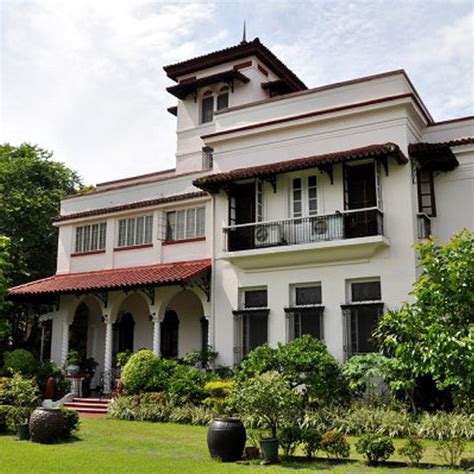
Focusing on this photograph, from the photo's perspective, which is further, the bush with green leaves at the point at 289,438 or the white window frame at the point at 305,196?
the white window frame at the point at 305,196

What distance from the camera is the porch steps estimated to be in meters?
19.7

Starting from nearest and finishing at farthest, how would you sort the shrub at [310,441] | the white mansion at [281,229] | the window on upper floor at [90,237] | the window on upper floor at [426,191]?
1. the shrub at [310,441]
2. the white mansion at [281,229]
3. the window on upper floor at [426,191]
4. the window on upper floor at [90,237]

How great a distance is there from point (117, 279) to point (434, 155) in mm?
11473

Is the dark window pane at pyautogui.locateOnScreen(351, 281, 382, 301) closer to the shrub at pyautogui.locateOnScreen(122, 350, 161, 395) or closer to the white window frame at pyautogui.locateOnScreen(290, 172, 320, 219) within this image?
the white window frame at pyautogui.locateOnScreen(290, 172, 320, 219)

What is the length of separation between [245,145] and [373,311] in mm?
7281

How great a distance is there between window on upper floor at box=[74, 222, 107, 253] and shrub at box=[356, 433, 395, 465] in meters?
15.9

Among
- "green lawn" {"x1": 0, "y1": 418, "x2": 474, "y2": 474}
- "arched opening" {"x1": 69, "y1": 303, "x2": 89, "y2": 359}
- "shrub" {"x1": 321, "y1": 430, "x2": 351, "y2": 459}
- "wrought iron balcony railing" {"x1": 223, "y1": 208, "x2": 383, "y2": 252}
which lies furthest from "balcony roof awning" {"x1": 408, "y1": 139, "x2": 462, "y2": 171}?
"arched opening" {"x1": 69, "y1": 303, "x2": 89, "y2": 359}

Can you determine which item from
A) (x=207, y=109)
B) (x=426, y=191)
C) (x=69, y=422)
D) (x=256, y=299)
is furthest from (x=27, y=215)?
(x=426, y=191)

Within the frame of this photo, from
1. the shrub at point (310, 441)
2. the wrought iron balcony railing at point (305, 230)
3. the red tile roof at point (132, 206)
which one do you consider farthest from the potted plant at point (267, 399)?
the red tile roof at point (132, 206)

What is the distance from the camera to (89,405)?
20.2 m

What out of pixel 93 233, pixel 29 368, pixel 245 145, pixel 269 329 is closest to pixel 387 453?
pixel 269 329

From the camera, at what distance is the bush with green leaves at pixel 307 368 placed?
53.1 feet

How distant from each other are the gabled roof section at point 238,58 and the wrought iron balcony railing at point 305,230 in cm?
1011

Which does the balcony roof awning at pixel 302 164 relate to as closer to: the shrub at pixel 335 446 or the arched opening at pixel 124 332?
the arched opening at pixel 124 332
